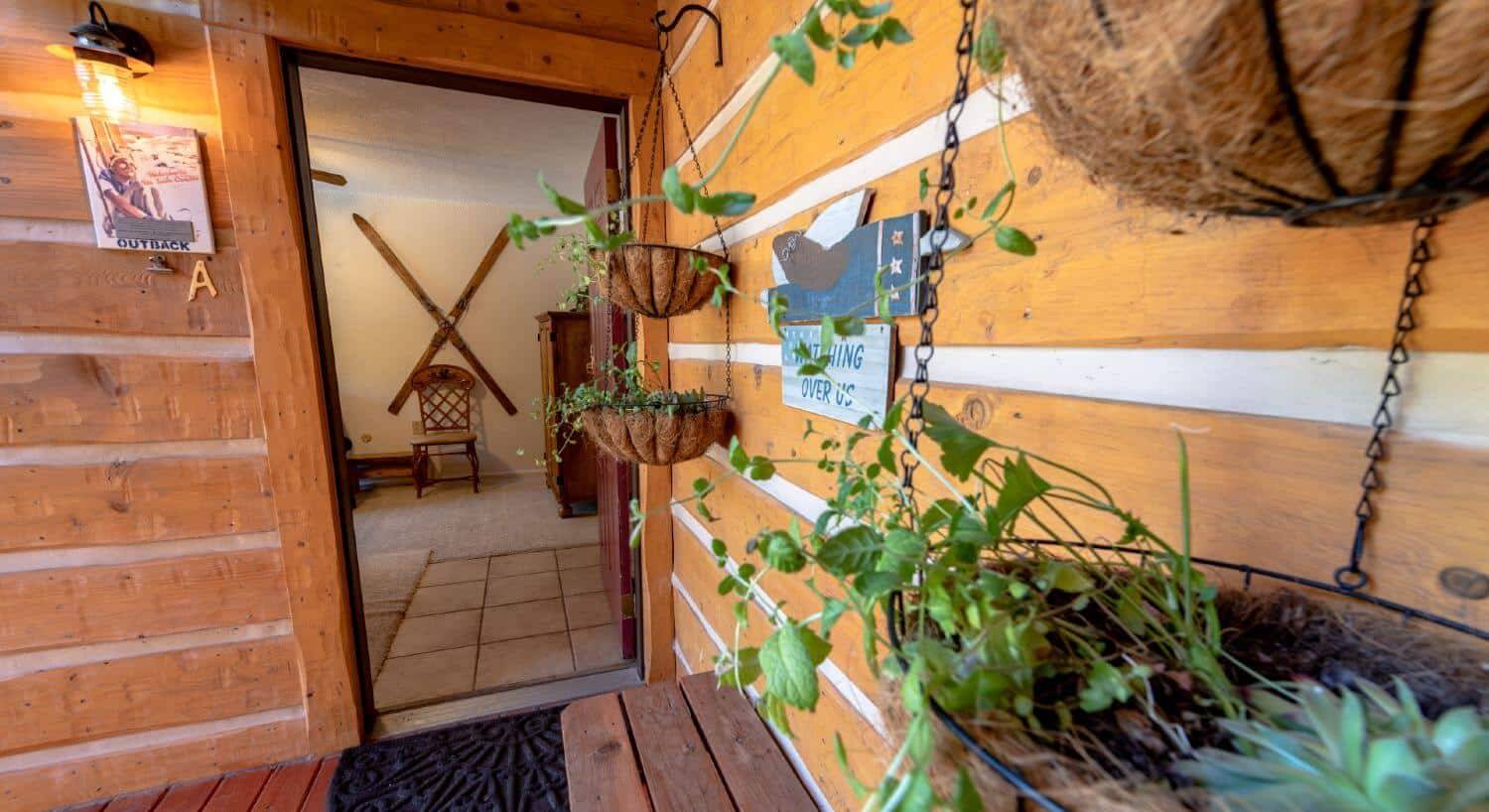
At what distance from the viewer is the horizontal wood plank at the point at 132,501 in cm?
130

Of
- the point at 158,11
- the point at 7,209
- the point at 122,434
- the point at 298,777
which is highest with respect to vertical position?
the point at 158,11

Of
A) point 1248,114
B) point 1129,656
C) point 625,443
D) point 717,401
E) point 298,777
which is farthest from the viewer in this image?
point 298,777

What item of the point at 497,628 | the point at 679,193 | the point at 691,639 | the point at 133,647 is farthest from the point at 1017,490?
the point at 497,628

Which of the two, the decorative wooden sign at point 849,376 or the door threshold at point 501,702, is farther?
the door threshold at point 501,702

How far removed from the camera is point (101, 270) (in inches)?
50.7

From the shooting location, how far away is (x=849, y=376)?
0.79m

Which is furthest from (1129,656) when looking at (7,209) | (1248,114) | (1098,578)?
(7,209)

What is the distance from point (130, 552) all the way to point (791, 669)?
6.43 ft

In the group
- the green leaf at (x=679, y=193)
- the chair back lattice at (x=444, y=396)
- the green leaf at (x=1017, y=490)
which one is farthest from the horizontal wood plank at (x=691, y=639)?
the chair back lattice at (x=444, y=396)

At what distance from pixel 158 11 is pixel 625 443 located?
1546 millimetres

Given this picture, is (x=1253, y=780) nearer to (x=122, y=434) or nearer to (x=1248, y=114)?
(x=1248, y=114)

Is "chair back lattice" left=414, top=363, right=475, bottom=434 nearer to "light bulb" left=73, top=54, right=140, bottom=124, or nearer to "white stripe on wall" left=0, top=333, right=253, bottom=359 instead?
"white stripe on wall" left=0, top=333, right=253, bottom=359

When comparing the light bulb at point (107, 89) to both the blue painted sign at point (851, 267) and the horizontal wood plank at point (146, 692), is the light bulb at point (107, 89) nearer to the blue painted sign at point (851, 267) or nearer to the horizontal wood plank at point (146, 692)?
the horizontal wood plank at point (146, 692)

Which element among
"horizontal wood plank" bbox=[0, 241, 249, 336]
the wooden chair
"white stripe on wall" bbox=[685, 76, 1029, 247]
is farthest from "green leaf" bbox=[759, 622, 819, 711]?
the wooden chair
